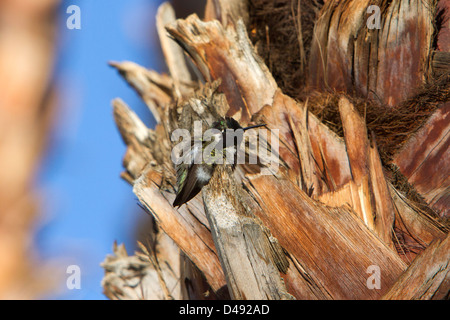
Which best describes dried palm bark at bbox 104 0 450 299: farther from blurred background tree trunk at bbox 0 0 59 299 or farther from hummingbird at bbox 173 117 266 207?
blurred background tree trunk at bbox 0 0 59 299

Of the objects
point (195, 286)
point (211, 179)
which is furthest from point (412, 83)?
point (195, 286)

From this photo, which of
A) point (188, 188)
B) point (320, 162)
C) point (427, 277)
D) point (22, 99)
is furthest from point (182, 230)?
point (22, 99)

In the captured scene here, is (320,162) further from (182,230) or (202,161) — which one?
(182,230)

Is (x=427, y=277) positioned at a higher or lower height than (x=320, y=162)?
lower

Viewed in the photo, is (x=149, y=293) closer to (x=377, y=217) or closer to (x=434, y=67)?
(x=377, y=217)

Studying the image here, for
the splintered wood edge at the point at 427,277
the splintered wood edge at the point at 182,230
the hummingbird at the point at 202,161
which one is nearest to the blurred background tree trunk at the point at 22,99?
the splintered wood edge at the point at 182,230

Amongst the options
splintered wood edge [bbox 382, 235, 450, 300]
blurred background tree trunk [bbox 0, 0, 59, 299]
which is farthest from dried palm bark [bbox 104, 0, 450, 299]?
blurred background tree trunk [bbox 0, 0, 59, 299]
